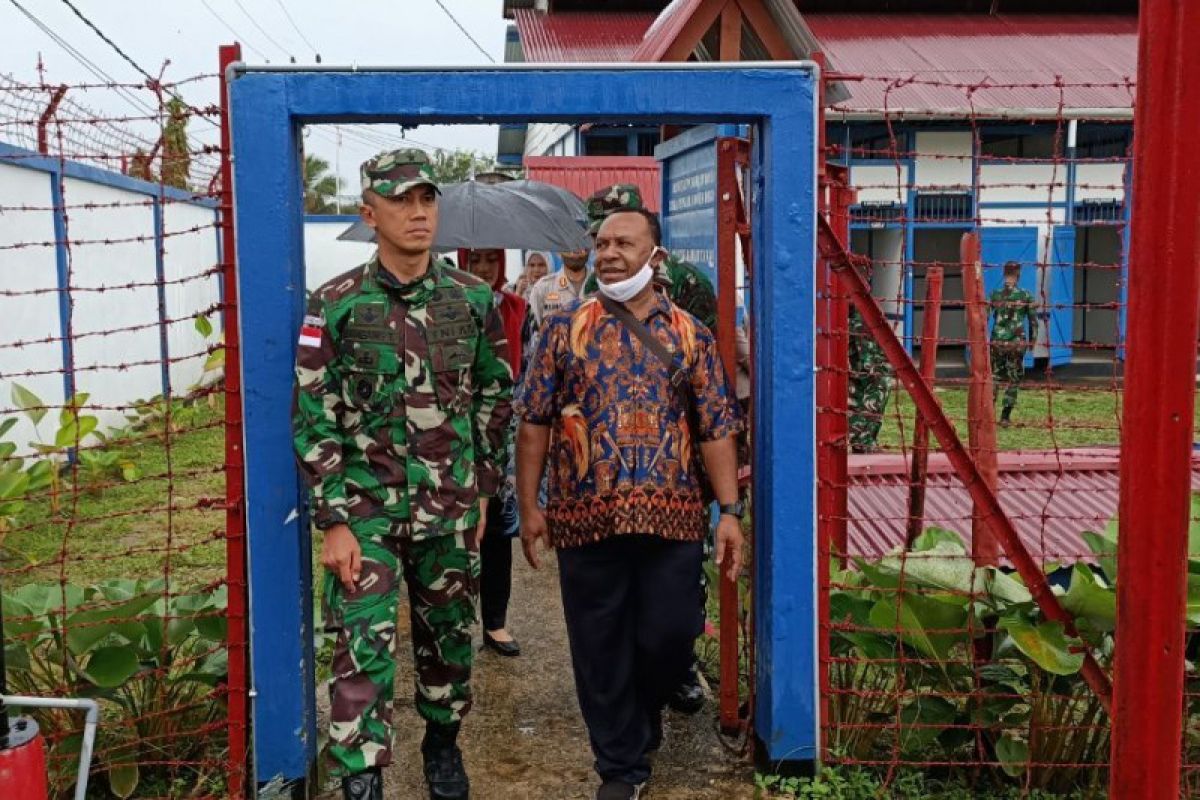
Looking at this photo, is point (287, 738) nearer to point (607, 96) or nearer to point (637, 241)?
point (637, 241)

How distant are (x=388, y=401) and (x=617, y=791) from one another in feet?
4.27

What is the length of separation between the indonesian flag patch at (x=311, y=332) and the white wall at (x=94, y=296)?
12.3 feet

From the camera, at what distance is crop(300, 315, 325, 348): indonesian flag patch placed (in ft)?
11.3

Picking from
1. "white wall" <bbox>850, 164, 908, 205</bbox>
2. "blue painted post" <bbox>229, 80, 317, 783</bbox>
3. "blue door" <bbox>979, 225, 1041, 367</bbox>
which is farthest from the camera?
"blue door" <bbox>979, 225, 1041, 367</bbox>

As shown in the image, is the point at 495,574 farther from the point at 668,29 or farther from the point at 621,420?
the point at 668,29

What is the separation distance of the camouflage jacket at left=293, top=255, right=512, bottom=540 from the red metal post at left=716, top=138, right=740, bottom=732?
868 millimetres

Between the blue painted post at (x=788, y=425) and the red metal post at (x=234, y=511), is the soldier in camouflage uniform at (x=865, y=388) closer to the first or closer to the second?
the blue painted post at (x=788, y=425)

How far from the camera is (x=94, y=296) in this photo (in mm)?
11656

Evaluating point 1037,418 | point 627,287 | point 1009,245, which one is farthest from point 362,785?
point 1009,245

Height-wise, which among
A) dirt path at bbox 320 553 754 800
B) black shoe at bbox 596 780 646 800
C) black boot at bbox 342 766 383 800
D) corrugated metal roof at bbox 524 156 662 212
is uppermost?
corrugated metal roof at bbox 524 156 662 212

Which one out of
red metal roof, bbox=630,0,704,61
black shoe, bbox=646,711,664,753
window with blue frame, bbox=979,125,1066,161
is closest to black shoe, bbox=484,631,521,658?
black shoe, bbox=646,711,664,753

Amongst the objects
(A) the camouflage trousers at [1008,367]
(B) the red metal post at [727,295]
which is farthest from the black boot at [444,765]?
(A) the camouflage trousers at [1008,367]

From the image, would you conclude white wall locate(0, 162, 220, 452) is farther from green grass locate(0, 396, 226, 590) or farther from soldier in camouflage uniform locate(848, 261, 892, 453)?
soldier in camouflage uniform locate(848, 261, 892, 453)

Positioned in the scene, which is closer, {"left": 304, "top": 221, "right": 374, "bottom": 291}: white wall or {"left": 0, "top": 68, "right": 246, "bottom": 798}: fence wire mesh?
{"left": 0, "top": 68, "right": 246, "bottom": 798}: fence wire mesh
